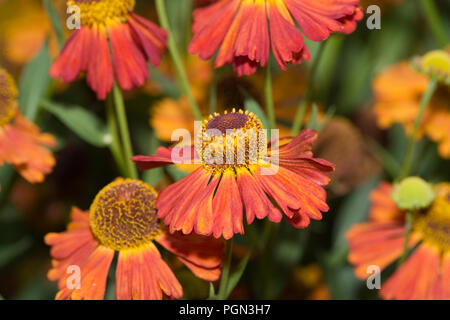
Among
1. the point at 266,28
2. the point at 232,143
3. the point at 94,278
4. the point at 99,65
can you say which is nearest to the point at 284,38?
the point at 266,28

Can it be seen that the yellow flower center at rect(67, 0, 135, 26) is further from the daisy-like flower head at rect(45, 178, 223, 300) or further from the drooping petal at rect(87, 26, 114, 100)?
the daisy-like flower head at rect(45, 178, 223, 300)

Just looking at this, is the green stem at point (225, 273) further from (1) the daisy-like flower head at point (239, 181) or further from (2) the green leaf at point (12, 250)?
(2) the green leaf at point (12, 250)

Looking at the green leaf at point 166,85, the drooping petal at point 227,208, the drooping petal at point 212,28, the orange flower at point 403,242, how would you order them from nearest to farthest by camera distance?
the drooping petal at point 227,208 → the drooping petal at point 212,28 → the orange flower at point 403,242 → the green leaf at point 166,85

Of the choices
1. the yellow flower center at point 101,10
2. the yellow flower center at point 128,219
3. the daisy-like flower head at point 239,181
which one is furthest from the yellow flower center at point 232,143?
the yellow flower center at point 101,10
